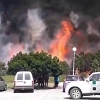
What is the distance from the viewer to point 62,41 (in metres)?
70.2

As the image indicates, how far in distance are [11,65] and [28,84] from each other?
7.77 metres

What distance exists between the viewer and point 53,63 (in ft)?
124

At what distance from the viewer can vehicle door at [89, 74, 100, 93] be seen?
21344mm

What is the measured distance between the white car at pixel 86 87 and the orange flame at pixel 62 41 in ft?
149

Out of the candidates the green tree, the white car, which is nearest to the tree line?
the green tree

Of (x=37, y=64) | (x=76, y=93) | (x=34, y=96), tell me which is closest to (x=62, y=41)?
(x=37, y=64)

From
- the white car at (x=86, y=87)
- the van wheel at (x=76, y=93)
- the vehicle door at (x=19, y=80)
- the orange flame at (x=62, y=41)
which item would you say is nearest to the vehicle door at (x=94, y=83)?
the white car at (x=86, y=87)

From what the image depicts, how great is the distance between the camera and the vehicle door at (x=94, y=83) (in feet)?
70.0

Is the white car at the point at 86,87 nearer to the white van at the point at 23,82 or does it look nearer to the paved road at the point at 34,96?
the paved road at the point at 34,96

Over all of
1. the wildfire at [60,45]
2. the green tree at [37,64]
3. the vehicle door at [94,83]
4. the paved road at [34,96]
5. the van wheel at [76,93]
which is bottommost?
the paved road at [34,96]

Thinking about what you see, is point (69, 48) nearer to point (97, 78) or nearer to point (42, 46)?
point (42, 46)

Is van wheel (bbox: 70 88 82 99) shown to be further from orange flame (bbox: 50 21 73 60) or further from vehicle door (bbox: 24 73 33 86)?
orange flame (bbox: 50 21 73 60)

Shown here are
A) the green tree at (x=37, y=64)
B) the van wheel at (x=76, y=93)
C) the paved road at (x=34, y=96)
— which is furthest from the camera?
the green tree at (x=37, y=64)

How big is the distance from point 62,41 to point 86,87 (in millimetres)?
48725
